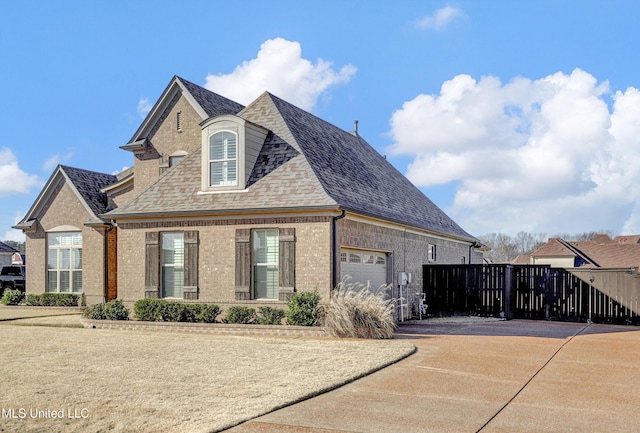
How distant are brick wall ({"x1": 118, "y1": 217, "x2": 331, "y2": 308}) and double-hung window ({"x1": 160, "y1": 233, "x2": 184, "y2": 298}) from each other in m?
0.36

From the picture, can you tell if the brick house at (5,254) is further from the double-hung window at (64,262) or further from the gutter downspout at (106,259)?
the gutter downspout at (106,259)

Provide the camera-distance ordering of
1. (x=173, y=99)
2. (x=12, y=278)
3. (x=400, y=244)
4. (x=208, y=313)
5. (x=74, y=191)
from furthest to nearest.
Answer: (x=12, y=278) → (x=74, y=191) → (x=173, y=99) → (x=400, y=244) → (x=208, y=313)

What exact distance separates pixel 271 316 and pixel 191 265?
327 centimetres

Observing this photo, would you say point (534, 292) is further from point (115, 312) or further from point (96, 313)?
point (96, 313)

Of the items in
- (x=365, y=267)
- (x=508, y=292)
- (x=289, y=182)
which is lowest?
(x=508, y=292)

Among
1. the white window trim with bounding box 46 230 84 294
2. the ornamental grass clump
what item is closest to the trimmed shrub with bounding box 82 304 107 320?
the ornamental grass clump

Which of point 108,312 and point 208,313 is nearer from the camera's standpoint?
point 208,313

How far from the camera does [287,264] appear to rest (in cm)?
1725

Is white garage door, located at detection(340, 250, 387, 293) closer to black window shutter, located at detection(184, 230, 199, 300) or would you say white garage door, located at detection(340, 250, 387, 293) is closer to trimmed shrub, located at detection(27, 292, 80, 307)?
black window shutter, located at detection(184, 230, 199, 300)

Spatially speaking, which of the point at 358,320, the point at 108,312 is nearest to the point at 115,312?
the point at 108,312

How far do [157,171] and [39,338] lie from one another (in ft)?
37.6

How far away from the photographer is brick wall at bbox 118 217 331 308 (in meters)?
17.0

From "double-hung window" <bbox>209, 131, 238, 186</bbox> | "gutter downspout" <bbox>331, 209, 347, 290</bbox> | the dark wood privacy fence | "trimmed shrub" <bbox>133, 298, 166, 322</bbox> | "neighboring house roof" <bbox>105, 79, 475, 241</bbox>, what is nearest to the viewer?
"gutter downspout" <bbox>331, 209, 347, 290</bbox>

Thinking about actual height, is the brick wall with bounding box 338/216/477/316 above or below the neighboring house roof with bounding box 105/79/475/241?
below
